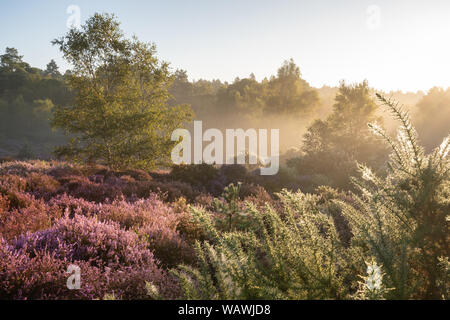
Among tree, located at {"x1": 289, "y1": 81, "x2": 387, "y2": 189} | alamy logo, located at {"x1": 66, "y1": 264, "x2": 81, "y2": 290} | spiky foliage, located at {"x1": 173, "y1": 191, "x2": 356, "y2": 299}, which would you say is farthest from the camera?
tree, located at {"x1": 289, "y1": 81, "x2": 387, "y2": 189}

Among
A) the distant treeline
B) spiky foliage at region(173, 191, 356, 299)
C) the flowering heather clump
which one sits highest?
the distant treeline

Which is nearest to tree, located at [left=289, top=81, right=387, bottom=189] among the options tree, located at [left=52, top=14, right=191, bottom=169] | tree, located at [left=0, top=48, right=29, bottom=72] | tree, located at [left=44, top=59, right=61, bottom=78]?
tree, located at [left=52, top=14, right=191, bottom=169]

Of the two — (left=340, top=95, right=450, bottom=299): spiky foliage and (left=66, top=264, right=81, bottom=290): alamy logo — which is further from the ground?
(left=340, top=95, right=450, bottom=299): spiky foliage

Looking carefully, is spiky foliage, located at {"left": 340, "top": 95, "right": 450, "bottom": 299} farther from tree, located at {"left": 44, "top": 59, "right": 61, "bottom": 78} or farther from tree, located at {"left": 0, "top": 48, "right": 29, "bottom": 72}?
tree, located at {"left": 44, "top": 59, "right": 61, "bottom": 78}

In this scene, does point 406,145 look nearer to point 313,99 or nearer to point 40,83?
point 313,99

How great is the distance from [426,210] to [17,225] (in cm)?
472

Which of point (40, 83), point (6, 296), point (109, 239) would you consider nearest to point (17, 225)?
point (109, 239)

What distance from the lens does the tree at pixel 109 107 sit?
12.4 m

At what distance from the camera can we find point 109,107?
493 inches

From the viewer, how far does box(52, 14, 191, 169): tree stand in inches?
488

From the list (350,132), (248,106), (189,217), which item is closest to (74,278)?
(189,217)
